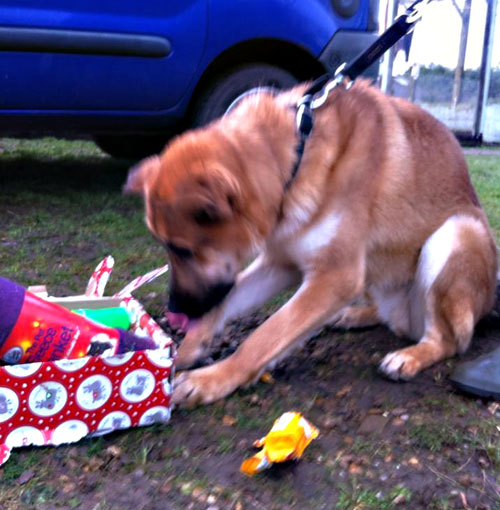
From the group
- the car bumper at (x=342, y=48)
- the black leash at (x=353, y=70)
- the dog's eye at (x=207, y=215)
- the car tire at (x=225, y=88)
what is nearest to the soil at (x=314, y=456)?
the dog's eye at (x=207, y=215)

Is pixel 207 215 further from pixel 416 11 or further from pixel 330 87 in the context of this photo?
pixel 416 11

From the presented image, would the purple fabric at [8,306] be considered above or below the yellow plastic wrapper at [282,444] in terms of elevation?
above

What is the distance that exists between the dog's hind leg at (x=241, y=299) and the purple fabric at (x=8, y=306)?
692mm

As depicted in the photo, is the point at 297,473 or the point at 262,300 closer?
the point at 297,473

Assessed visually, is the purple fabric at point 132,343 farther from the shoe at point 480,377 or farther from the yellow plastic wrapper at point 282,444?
the shoe at point 480,377

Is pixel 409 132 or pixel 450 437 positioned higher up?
pixel 409 132

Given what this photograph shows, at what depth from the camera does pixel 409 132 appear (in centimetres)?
268

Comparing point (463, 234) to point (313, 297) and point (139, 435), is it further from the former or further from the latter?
point (139, 435)

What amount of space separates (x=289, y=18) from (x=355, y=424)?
3.09 m

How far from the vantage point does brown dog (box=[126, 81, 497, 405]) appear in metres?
2.13

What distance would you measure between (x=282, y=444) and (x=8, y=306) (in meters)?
0.92

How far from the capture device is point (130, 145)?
5914mm

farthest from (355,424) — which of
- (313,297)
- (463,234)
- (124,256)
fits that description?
(124,256)

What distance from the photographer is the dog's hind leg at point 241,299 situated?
100 inches
